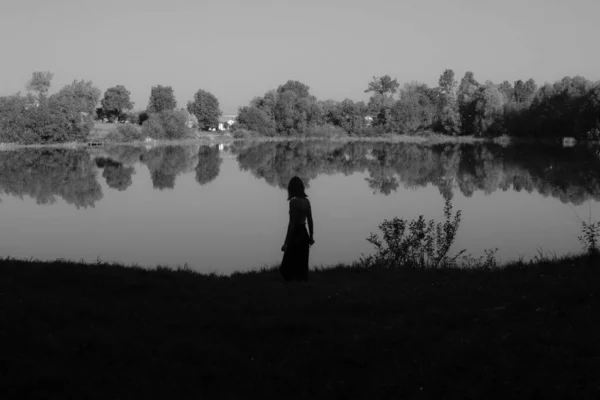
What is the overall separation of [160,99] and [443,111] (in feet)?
166

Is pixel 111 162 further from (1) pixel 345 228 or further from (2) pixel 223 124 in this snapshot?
(2) pixel 223 124

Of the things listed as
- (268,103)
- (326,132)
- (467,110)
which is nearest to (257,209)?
(467,110)

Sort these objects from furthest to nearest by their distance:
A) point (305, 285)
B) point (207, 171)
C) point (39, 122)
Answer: point (39, 122)
point (207, 171)
point (305, 285)

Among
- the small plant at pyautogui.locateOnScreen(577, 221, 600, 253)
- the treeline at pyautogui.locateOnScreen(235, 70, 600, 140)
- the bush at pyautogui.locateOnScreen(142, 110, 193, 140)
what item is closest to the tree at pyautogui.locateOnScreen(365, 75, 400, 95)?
the treeline at pyautogui.locateOnScreen(235, 70, 600, 140)

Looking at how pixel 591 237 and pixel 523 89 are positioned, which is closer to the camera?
pixel 591 237

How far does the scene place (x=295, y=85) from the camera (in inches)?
4537

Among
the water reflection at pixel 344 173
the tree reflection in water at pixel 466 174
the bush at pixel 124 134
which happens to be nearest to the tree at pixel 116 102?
the bush at pixel 124 134

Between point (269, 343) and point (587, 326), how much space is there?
9.63 ft

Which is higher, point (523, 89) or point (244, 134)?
point (523, 89)

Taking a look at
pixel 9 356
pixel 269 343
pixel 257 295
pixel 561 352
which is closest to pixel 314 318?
pixel 269 343

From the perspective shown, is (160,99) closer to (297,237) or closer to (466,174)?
(466,174)

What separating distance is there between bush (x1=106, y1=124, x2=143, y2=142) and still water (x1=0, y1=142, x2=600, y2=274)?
43.0 meters

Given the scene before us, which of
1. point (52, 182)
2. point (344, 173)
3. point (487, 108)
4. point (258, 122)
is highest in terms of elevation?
point (487, 108)

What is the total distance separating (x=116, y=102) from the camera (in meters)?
110
